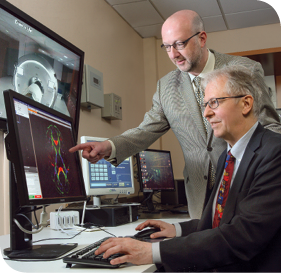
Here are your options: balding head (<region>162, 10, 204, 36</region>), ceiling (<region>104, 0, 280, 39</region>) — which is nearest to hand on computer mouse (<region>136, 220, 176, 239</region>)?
balding head (<region>162, 10, 204, 36</region>)

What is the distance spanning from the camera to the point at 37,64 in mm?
1854

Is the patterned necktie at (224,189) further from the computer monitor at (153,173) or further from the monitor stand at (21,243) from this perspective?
the computer monitor at (153,173)

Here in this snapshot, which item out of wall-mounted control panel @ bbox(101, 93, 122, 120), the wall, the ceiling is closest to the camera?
the wall

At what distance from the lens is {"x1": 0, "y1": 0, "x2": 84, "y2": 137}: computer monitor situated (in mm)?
1604

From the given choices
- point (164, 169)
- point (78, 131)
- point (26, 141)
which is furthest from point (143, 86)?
point (26, 141)

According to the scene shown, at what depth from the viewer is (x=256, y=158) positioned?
3.49ft

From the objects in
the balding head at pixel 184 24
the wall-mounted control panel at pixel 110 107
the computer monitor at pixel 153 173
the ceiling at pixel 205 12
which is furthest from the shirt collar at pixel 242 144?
the ceiling at pixel 205 12

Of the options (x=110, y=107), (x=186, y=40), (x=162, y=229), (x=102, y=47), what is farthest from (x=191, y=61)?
(x=102, y=47)

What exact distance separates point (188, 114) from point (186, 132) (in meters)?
0.10

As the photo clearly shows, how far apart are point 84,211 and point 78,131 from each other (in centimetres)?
83

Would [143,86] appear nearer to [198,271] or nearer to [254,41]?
[254,41]

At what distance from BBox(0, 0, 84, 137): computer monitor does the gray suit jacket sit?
0.56 m

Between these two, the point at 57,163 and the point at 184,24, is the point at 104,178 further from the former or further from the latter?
the point at 184,24

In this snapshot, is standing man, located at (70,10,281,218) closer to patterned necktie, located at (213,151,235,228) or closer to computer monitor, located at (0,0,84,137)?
patterned necktie, located at (213,151,235,228)
